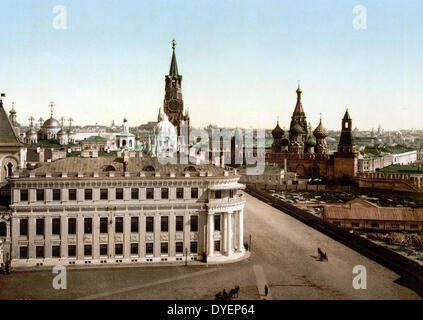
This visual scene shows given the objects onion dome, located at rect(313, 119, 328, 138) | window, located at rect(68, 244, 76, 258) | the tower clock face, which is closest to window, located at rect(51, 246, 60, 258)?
window, located at rect(68, 244, 76, 258)

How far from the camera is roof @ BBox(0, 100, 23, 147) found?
190 ft

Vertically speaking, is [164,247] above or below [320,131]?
below

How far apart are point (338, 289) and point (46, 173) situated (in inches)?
1044

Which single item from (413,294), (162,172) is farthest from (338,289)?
(162,172)

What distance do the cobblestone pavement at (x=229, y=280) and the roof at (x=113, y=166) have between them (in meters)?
8.72

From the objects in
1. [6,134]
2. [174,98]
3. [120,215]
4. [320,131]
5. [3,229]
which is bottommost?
[3,229]

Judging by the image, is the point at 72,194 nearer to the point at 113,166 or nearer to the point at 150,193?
the point at 113,166

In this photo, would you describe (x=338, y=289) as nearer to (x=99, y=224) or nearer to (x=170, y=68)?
(x=99, y=224)

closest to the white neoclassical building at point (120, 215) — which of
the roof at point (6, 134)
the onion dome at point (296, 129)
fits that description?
the roof at point (6, 134)

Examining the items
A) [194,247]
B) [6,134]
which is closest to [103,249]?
[194,247]

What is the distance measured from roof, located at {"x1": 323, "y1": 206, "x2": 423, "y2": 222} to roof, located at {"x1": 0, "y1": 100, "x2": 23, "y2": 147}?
40.3 m

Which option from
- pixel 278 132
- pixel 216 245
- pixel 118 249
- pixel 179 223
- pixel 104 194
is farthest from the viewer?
pixel 278 132

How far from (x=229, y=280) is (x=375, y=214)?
98.5ft

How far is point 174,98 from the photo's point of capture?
116438 millimetres
